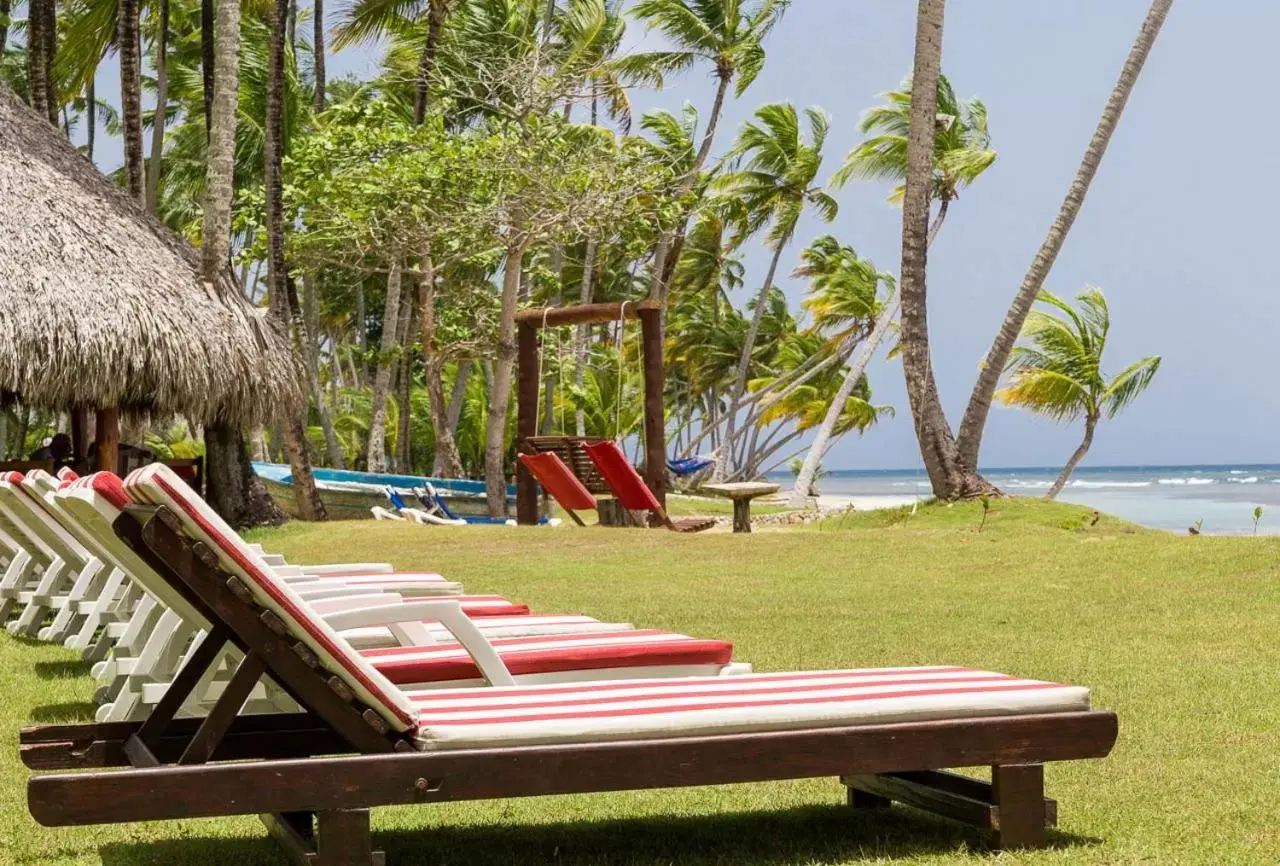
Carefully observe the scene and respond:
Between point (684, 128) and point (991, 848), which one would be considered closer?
point (991, 848)

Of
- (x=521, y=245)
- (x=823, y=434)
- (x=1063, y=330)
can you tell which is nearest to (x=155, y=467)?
(x=521, y=245)

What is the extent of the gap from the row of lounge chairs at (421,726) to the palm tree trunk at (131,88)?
14.2 meters

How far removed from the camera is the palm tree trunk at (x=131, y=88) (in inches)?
687

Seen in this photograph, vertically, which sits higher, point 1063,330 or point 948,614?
point 1063,330

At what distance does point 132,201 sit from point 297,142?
4.94 m

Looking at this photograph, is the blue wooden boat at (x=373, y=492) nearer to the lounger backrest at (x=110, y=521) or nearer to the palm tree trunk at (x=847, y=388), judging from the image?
the palm tree trunk at (x=847, y=388)

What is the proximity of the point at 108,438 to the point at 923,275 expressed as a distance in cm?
759

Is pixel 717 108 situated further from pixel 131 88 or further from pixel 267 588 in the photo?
pixel 267 588

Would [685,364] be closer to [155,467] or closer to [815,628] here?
[815,628]

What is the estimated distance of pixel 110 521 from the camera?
308 cm

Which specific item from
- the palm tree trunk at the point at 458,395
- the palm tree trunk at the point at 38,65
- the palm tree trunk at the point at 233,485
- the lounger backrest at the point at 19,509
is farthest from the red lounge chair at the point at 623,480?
the palm tree trunk at the point at 458,395

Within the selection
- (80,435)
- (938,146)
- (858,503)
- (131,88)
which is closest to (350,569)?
(80,435)

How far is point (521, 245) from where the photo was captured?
18344mm

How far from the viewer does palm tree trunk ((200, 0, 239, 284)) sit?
14.2 meters
